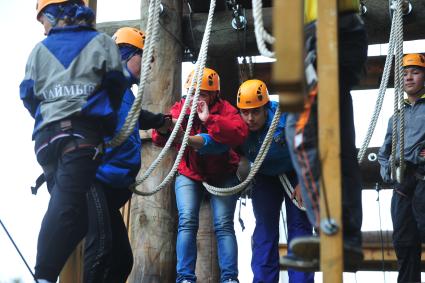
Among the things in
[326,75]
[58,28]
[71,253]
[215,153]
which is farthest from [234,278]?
[326,75]

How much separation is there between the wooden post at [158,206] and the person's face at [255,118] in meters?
0.78

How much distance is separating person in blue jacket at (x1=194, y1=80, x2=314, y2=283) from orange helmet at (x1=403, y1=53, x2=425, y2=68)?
1.31 meters

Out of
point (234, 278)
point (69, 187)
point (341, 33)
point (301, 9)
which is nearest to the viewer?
point (301, 9)

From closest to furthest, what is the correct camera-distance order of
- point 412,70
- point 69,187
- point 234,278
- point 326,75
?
point 326,75, point 69,187, point 234,278, point 412,70

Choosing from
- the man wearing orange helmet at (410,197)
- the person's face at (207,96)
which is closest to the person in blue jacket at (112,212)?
the person's face at (207,96)

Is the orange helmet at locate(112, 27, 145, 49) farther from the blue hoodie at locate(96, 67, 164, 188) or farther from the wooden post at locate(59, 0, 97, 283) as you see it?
the wooden post at locate(59, 0, 97, 283)

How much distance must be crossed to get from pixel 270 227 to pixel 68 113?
204 cm

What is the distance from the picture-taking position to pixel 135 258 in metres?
6.56

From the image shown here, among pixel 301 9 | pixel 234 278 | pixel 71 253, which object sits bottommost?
pixel 234 278

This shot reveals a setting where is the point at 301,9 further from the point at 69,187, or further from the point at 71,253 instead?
the point at 71,253

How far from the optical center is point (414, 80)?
7.00m

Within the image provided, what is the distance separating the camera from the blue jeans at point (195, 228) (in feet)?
19.3

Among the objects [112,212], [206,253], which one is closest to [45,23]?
[112,212]

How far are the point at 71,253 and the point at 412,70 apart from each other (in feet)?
11.5
